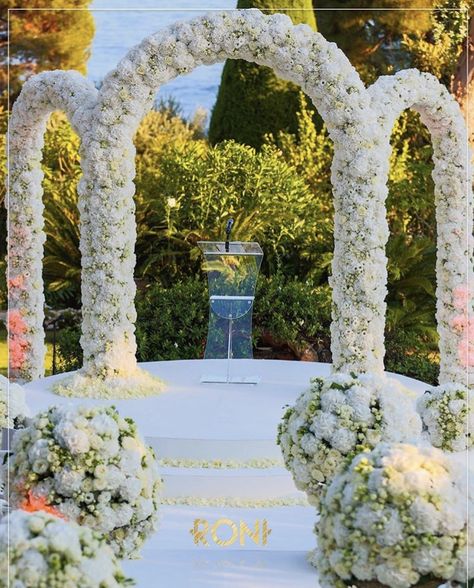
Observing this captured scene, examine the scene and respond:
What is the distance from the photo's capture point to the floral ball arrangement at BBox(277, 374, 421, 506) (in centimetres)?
412

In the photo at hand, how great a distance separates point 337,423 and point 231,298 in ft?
13.4

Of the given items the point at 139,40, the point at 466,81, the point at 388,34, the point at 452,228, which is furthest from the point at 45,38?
the point at 452,228

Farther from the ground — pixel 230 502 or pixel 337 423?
pixel 337 423

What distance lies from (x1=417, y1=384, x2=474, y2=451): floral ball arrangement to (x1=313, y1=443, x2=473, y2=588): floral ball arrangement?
2.70 meters

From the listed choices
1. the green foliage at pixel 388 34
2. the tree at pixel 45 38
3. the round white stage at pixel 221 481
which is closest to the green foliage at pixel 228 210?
the round white stage at pixel 221 481

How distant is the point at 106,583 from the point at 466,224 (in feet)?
20.2

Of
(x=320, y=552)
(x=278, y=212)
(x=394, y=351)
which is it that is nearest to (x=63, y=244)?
(x=278, y=212)

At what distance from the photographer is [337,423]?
4.12 meters

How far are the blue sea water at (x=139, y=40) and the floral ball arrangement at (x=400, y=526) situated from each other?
17291 millimetres

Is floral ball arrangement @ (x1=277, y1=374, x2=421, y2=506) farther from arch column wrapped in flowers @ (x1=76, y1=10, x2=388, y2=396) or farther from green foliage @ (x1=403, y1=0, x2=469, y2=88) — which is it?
green foliage @ (x1=403, y1=0, x2=469, y2=88)

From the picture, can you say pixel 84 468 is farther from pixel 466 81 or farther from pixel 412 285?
pixel 466 81

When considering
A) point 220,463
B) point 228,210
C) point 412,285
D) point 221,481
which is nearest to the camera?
point 221,481

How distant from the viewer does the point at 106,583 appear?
270 cm

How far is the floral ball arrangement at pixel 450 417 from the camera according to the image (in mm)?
5762
